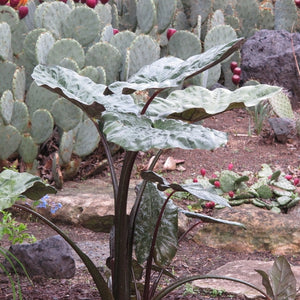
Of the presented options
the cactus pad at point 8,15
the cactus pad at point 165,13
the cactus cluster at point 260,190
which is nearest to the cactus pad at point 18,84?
the cactus pad at point 8,15

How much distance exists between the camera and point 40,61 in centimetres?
426

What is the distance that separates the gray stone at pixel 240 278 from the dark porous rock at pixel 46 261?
2.00 ft

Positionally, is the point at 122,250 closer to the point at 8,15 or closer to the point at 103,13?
the point at 8,15

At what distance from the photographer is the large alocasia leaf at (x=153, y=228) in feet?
6.81

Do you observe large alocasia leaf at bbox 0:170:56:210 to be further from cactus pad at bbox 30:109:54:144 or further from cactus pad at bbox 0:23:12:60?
cactus pad at bbox 0:23:12:60

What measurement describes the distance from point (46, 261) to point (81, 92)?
1.04 metres

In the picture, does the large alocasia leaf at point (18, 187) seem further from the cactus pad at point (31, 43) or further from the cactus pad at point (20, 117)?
the cactus pad at point (31, 43)

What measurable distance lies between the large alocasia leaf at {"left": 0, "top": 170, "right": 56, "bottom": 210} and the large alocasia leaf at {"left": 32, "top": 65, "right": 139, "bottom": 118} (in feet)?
0.94

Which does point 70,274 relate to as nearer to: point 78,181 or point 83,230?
point 83,230

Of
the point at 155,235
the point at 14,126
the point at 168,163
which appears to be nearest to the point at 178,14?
the point at 168,163

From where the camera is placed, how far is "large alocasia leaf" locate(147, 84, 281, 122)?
1.72 metres

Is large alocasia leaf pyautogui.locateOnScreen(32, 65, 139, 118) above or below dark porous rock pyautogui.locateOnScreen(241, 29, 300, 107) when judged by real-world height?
below

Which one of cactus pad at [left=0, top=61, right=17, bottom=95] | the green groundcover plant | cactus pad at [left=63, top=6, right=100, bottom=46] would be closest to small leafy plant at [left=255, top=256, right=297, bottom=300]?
the green groundcover plant

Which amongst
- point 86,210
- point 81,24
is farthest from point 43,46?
point 86,210
